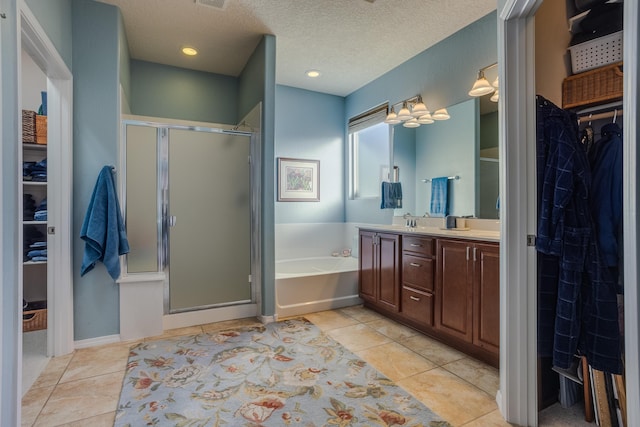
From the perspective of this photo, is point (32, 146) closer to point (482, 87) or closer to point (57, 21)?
point (57, 21)

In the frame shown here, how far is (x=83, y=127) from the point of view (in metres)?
2.53

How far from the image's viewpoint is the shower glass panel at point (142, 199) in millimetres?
2799

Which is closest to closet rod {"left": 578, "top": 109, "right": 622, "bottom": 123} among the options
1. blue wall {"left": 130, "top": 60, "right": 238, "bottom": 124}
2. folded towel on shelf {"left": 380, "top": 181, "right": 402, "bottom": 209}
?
folded towel on shelf {"left": 380, "top": 181, "right": 402, "bottom": 209}

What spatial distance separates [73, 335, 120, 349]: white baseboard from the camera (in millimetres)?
2517

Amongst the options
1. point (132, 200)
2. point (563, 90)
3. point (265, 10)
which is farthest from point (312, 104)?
point (563, 90)

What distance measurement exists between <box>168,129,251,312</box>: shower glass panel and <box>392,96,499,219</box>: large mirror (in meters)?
1.75

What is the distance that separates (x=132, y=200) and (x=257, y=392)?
1.94m

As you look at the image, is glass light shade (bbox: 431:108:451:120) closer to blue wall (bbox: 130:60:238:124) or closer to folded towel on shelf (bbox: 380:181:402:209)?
folded towel on shelf (bbox: 380:181:402:209)

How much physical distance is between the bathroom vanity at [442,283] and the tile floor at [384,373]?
169 mm

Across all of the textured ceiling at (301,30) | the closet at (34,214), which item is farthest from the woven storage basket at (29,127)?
the textured ceiling at (301,30)

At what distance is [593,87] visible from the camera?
1.71 m

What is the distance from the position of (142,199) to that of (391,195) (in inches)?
101

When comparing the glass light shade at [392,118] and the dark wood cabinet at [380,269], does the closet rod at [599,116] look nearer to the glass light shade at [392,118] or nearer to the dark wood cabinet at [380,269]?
the dark wood cabinet at [380,269]

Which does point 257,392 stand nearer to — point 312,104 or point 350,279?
point 350,279
